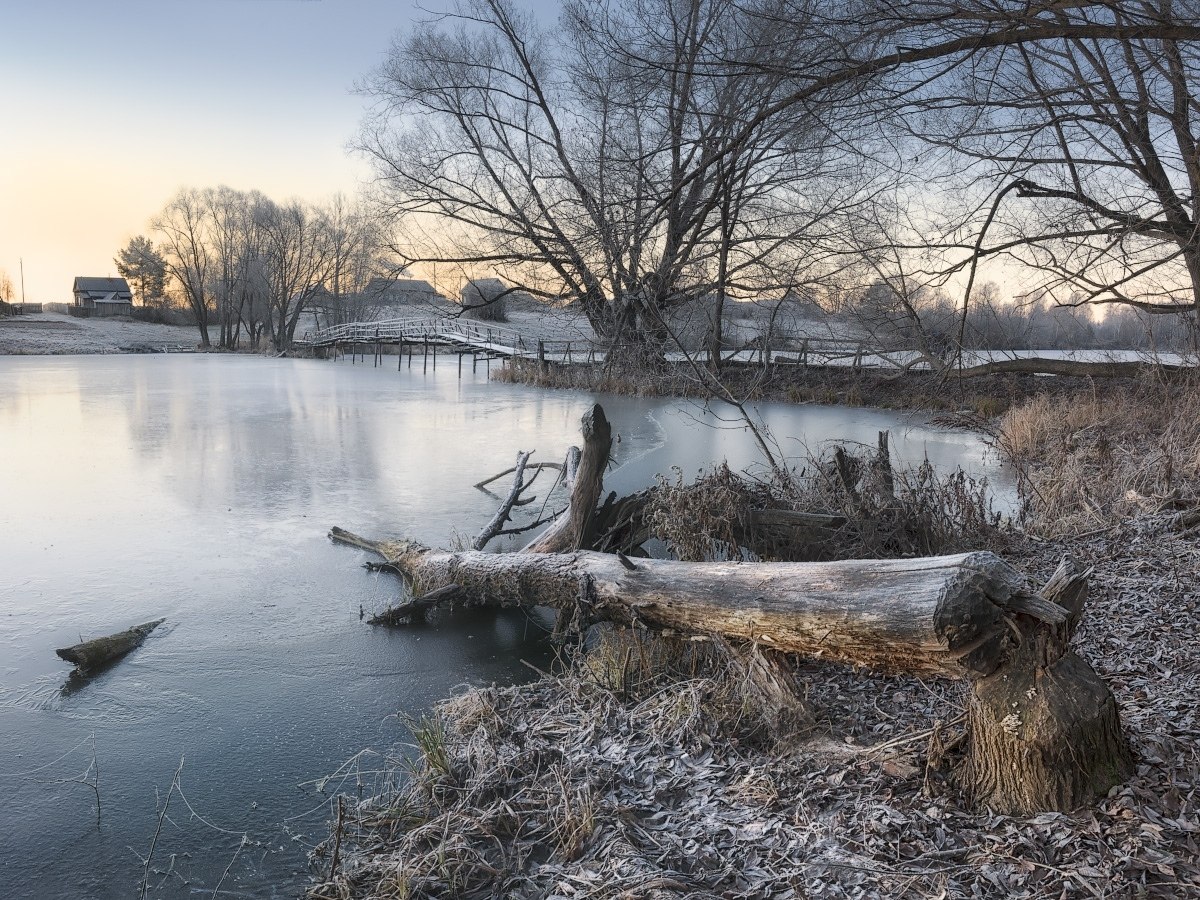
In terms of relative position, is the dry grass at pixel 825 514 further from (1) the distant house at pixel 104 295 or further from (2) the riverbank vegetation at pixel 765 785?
(1) the distant house at pixel 104 295

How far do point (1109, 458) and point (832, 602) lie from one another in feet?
23.8

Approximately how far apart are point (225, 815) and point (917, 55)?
5059 mm

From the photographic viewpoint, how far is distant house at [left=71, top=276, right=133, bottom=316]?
75.2 m

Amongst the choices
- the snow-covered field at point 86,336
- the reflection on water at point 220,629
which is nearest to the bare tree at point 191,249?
the snow-covered field at point 86,336

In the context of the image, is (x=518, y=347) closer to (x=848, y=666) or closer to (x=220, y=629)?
(x=220, y=629)

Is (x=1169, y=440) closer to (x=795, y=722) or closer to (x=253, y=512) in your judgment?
(x=795, y=722)

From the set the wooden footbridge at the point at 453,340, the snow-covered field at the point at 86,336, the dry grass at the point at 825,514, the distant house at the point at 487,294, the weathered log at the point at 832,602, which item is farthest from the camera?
the snow-covered field at the point at 86,336

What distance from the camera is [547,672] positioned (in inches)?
217

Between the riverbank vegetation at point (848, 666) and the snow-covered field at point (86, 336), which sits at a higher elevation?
the snow-covered field at point (86, 336)

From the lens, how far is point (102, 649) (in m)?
5.51

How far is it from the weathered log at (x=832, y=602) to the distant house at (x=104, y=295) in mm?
82322

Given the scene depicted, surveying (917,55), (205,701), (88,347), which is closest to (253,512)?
(205,701)

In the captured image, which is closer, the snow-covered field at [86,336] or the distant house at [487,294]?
the distant house at [487,294]

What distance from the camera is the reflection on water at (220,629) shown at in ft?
12.4
